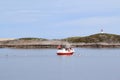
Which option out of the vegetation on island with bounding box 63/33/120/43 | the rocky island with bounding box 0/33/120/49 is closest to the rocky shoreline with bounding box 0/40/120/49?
the rocky island with bounding box 0/33/120/49

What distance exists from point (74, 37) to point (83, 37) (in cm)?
927

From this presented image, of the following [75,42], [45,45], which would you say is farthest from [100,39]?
[45,45]

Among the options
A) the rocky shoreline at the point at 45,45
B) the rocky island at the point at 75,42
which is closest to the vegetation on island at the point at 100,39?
the rocky island at the point at 75,42

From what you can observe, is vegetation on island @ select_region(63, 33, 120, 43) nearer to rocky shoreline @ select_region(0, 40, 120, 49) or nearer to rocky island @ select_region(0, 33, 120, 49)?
rocky island @ select_region(0, 33, 120, 49)

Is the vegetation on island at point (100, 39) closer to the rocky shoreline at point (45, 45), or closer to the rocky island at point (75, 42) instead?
the rocky island at point (75, 42)

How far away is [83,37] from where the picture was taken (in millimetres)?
189375

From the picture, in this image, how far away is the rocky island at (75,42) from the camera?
16862 cm

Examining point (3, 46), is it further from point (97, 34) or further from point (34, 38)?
point (97, 34)

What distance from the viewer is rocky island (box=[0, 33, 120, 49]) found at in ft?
553

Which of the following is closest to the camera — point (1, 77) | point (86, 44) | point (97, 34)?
point (1, 77)

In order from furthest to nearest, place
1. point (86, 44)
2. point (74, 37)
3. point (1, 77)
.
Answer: point (74, 37) → point (86, 44) → point (1, 77)

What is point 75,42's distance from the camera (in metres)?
178

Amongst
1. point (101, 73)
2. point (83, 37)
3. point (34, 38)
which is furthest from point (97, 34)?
point (101, 73)

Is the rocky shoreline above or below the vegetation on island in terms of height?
below
